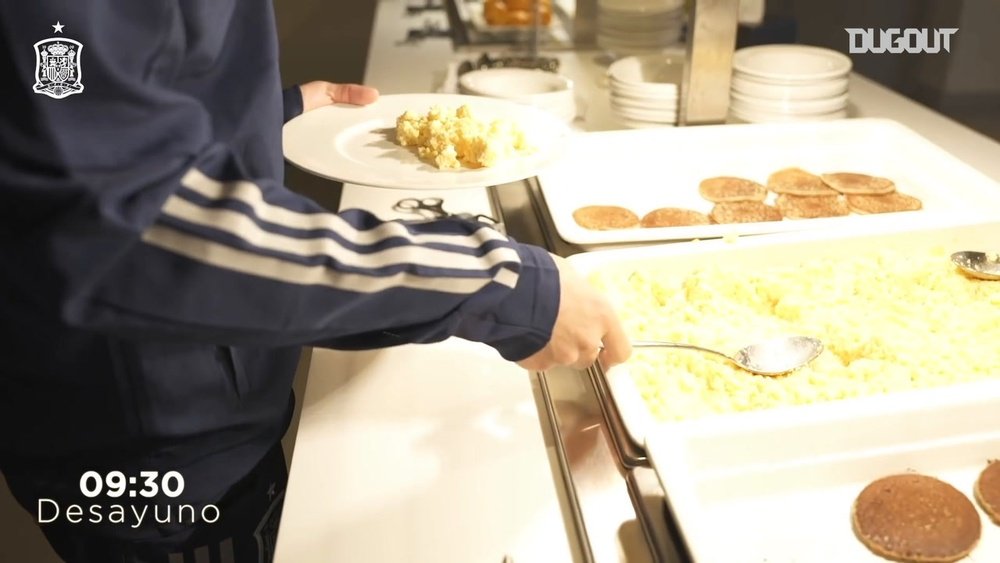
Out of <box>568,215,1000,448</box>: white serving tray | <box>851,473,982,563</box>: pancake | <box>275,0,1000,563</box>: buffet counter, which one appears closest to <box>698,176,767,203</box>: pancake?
<box>568,215,1000,448</box>: white serving tray

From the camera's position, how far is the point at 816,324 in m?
0.97

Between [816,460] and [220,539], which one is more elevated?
[816,460]

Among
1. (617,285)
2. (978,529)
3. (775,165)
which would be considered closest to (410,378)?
(617,285)

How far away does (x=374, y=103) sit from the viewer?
4.64ft

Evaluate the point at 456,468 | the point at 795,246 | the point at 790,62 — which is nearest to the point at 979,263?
the point at 795,246

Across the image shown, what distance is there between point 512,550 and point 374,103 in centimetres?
94

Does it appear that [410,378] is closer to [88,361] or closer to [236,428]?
[236,428]

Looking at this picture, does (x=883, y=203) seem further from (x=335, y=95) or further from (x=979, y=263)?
(x=335, y=95)

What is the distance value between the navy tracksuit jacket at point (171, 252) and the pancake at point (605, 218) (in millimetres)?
517

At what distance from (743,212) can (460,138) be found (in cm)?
48

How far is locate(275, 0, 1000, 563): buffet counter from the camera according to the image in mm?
687

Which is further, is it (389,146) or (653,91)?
(653,91)

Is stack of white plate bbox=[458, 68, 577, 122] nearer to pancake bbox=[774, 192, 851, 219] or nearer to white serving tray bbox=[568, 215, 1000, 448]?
pancake bbox=[774, 192, 851, 219]

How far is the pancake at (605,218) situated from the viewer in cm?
124
